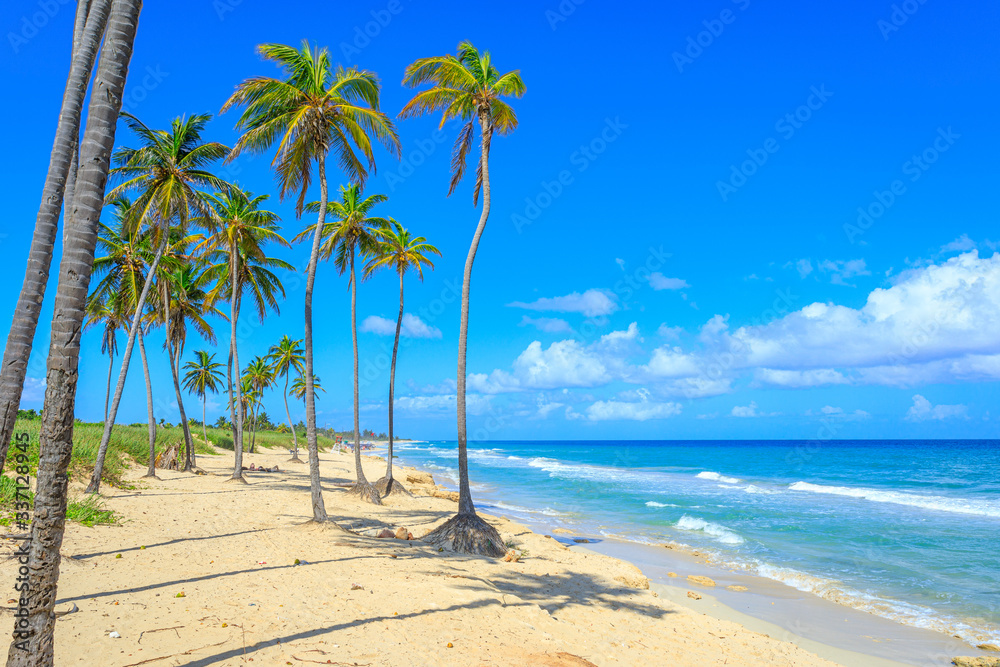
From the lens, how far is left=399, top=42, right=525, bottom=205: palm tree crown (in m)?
12.5

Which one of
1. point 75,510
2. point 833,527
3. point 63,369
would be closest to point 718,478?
point 833,527

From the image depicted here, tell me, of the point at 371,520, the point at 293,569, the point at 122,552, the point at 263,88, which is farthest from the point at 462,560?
the point at 263,88

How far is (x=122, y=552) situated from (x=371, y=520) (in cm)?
623

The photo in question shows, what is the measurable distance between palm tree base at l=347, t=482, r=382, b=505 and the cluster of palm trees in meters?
0.06

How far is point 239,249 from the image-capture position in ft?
63.8

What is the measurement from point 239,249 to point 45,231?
15239 millimetres

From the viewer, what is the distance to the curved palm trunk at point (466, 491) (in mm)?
10914

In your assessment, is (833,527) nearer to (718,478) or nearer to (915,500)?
(915,500)

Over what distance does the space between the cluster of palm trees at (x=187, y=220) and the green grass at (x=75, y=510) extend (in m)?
3.03

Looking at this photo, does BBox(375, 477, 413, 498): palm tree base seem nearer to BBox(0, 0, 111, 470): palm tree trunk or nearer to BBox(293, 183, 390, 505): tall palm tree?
BBox(293, 183, 390, 505): tall palm tree

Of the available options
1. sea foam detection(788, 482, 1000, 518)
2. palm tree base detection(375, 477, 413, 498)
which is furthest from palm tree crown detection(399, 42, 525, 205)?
sea foam detection(788, 482, 1000, 518)

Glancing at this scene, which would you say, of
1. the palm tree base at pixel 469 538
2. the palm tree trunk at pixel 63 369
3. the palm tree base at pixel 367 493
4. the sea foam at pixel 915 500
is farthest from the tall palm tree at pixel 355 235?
the sea foam at pixel 915 500

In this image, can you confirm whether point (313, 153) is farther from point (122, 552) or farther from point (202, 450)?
point (202, 450)

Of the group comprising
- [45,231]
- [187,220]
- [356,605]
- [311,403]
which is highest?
[187,220]
